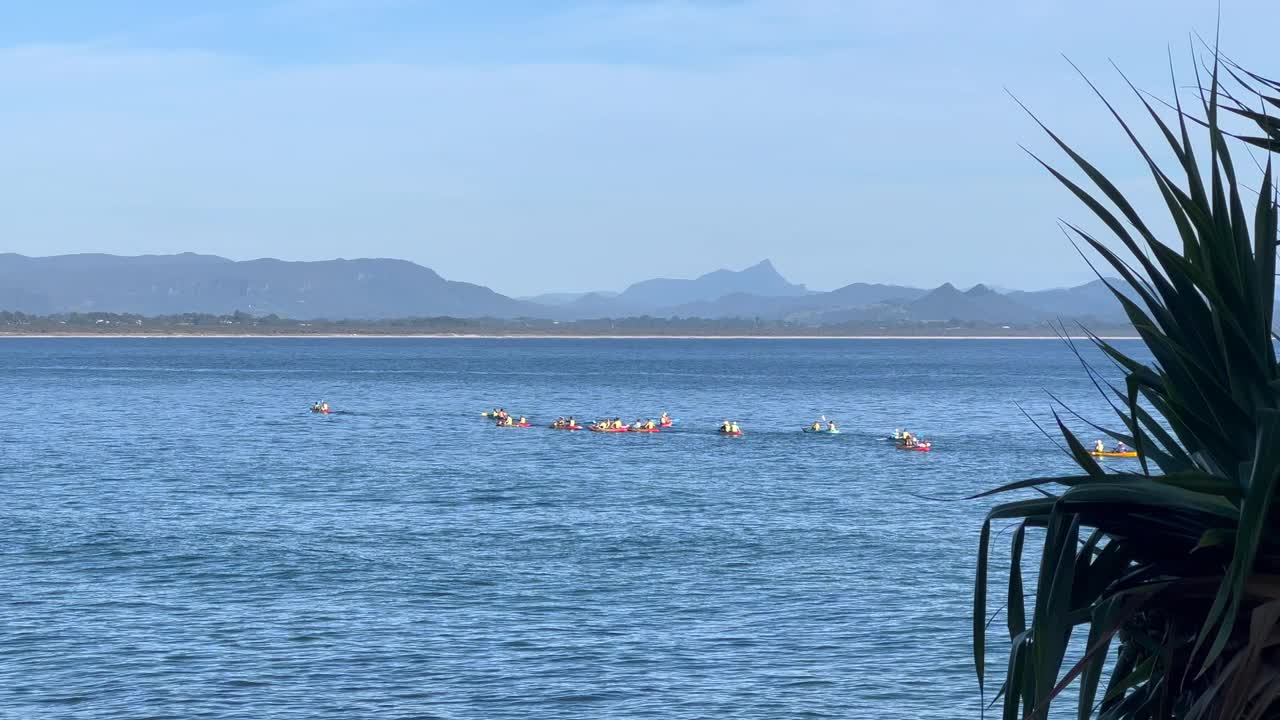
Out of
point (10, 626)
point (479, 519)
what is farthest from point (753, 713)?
point (479, 519)

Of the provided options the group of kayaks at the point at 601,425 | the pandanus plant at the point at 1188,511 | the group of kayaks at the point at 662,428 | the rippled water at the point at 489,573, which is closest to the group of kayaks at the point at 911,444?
the group of kayaks at the point at 662,428

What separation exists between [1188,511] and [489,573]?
2979cm

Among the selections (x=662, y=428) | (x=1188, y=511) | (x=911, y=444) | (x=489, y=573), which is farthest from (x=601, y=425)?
(x=1188, y=511)

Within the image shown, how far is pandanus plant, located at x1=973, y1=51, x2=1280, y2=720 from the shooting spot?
545 centimetres

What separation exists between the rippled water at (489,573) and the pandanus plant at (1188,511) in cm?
1696

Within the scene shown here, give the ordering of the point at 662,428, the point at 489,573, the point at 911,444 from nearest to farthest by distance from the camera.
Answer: the point at 489,573 < the point at 911,444 < the point at 662,428

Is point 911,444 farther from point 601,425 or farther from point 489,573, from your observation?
point 489,573

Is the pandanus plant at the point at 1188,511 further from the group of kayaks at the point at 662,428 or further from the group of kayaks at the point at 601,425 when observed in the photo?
the group of kayaks at the point at 601,425

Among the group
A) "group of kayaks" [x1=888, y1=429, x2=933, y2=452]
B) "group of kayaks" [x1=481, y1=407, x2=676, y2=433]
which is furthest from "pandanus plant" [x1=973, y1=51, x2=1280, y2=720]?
"group of kayaks" [x1=481, y1=407, x2=676, y2=433]

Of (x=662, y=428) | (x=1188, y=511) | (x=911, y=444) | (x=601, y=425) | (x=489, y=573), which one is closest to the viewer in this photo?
(x=1188, y=511)

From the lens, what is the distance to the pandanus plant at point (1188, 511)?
5453mm

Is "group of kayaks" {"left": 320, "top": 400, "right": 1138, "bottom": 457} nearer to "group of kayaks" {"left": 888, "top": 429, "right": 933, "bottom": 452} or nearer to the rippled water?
"group of kayaks" {"left": 888, "top": 429, "right": 933, "bottom": 452}

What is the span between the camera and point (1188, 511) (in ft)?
18.6

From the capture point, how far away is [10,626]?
28219mm
